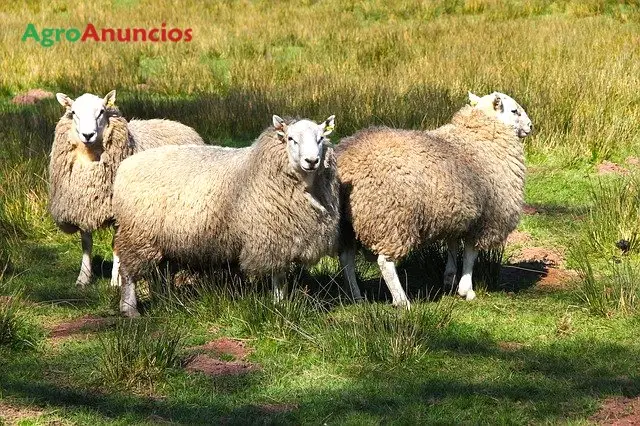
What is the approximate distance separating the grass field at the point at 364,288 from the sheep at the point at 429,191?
372 millimetres

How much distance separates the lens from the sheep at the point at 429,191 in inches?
271

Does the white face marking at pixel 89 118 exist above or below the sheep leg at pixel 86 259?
above

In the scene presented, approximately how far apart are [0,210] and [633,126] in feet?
21.9

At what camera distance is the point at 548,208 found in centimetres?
954

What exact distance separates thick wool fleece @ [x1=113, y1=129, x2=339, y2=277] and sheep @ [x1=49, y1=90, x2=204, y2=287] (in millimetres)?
724

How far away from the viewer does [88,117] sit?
752 cm

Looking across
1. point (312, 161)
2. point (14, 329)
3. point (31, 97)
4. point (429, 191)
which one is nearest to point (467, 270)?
point (429, 191)

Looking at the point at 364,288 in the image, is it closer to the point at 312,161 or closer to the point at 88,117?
the point at 312,161

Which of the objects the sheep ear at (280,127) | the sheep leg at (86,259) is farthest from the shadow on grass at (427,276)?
the sheep leg at (86,259)

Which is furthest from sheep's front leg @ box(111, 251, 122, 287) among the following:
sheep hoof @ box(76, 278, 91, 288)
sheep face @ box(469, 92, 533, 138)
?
sheep face @ box(469, 92, 533, 138)

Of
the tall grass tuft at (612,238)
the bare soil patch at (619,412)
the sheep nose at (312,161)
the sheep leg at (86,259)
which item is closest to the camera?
the bare soil patch at (619,412)

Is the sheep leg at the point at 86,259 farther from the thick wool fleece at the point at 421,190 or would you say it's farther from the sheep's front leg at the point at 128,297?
the thick wool fleece at the point at 421,190

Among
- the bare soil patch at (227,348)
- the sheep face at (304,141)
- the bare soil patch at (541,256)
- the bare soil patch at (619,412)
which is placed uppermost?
the sheep face at (304,141)

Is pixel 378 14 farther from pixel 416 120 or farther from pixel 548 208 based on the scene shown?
pixel 548 208
